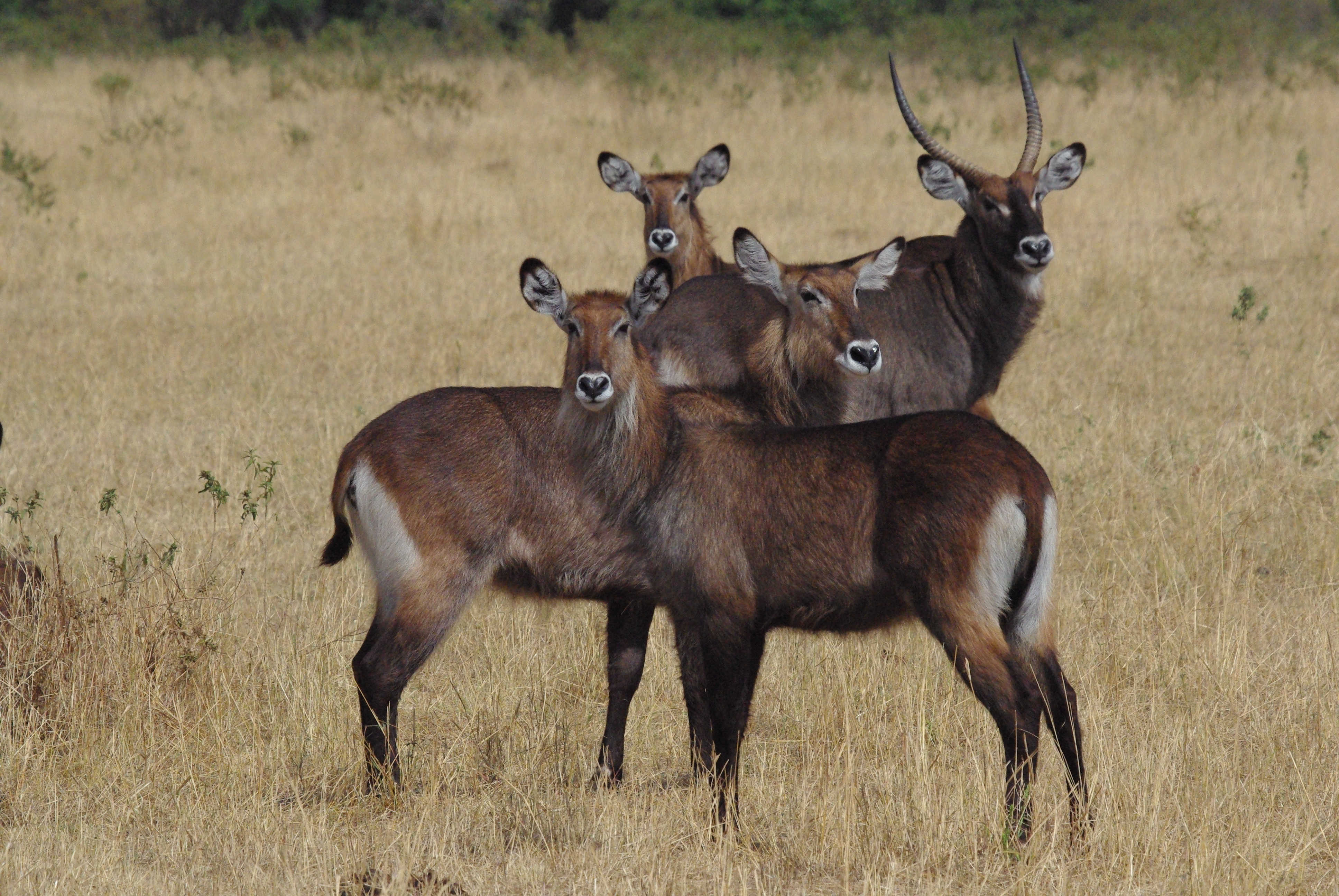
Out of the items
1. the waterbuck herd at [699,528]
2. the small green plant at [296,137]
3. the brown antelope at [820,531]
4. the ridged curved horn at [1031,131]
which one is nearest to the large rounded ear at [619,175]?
the ridged curved horn at [1031,131]

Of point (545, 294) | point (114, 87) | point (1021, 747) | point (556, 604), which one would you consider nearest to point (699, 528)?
point (556, 604)

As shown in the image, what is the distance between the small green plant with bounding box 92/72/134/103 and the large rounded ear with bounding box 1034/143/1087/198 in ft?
39.4

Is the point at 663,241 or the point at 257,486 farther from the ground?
the point at 663,241

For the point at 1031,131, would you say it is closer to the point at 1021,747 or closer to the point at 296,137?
the point at 1021,747

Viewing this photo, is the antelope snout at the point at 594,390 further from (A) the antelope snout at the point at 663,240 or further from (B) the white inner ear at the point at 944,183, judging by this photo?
(A) the antelope snout at the point at 663,240

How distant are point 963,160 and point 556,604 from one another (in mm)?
2726

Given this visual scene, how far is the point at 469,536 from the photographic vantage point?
12.8 ft

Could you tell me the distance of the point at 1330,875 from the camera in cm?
331

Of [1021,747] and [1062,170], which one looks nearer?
[1021,747]

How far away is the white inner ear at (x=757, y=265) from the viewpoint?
198 inches

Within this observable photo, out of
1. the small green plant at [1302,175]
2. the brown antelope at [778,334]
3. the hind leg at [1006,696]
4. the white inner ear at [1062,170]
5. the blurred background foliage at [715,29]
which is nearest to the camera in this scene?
the hind leg at [1006,696]

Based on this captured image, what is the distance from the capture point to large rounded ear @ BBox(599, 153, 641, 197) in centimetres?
745

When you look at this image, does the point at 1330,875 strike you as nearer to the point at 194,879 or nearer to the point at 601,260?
the point at 194,879

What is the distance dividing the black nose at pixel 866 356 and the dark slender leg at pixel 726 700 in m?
1.36
